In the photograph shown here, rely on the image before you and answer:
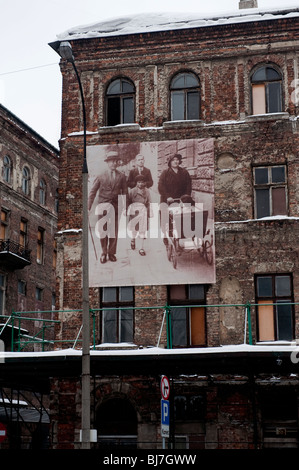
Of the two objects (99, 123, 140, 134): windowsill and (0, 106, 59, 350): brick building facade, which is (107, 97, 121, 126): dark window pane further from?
(0, 106, 59, 350): brick building facade

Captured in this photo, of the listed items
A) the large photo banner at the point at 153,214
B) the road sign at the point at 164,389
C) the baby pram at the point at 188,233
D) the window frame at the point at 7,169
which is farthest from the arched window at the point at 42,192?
the road sign at the point at 164,389

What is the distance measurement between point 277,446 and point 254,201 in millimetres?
7167

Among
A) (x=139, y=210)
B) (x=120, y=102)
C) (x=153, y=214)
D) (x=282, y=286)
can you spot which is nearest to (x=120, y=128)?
(x=120, y=102)

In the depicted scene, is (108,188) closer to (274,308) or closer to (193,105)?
(193,105)

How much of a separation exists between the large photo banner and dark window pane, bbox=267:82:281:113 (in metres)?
2.22

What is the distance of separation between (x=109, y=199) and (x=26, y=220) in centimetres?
1735

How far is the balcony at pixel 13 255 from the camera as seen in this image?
37.6 meters

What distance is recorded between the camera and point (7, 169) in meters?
39.2

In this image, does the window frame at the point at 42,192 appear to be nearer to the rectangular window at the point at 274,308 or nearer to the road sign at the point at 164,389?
the rectangular window at the point at 274,308

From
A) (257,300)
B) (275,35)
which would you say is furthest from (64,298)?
(275,35)

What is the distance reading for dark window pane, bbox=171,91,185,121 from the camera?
25062 millimetres
